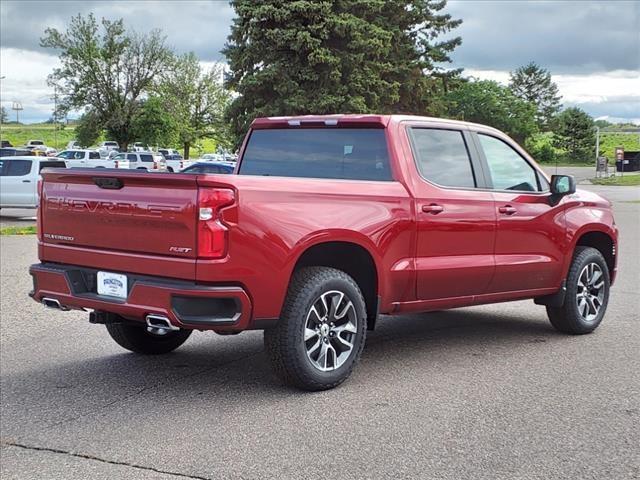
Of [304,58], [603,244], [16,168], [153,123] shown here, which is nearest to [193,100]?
[153,123]

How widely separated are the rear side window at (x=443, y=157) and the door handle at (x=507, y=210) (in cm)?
32

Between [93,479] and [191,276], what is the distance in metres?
1.37

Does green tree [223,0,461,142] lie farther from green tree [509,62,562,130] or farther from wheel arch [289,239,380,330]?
green tree [509,62,562,130]

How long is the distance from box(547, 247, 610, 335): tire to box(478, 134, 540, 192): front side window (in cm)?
86

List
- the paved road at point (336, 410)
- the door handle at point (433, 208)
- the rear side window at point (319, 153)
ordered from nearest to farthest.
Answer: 1. the paved road at point (336, 410)
2. the door handle at point (433, 208)
3. the rear side window at point (319, 153)

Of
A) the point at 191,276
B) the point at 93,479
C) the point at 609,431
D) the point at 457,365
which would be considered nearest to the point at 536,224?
the point at 457,365

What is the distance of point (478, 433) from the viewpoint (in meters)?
4.74

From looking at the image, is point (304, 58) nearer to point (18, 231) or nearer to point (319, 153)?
point (18, 231)

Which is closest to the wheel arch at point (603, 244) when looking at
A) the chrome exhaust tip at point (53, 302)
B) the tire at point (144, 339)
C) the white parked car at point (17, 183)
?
the tire at point (144, 339)

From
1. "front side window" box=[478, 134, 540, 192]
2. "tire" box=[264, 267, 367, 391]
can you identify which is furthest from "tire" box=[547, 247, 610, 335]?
"tire" box=[264, 267, 367, 391]

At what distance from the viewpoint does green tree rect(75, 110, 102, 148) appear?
212 feet

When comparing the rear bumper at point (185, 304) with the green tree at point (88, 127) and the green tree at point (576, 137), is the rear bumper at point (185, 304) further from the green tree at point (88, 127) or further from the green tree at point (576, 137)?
the green tree at point (576, 137)

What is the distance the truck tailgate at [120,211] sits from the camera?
5.05 metres

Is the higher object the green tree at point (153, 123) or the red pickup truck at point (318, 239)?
the green tree at point (153, 123)
